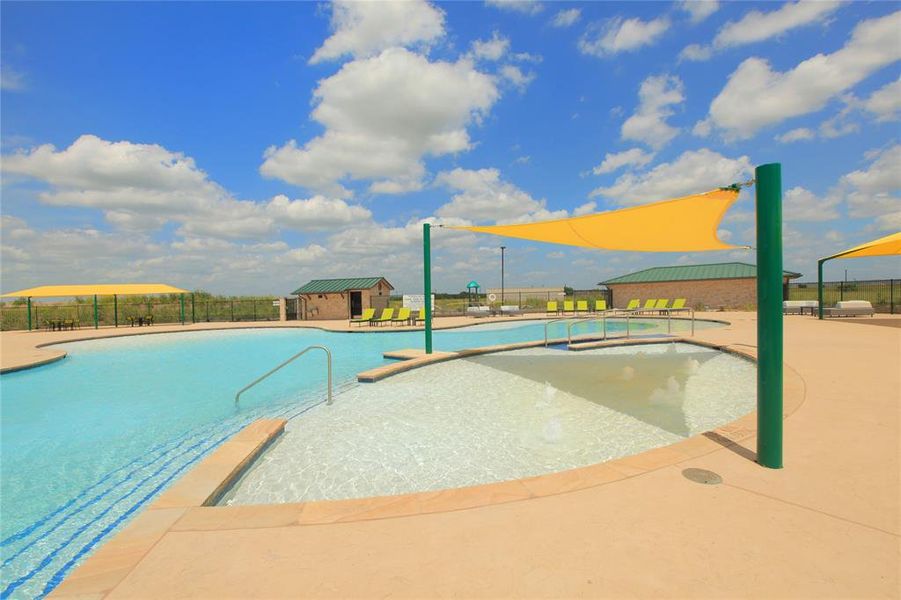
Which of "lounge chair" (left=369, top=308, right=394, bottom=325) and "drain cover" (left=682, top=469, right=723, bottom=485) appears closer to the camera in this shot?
"drain cover" (left=682, top=469, right=723, bottom=485)

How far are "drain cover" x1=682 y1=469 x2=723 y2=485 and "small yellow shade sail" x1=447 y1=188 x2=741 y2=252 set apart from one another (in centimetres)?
395

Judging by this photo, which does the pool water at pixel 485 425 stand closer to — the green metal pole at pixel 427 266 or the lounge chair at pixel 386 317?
the green metal pole at pixel 427 266

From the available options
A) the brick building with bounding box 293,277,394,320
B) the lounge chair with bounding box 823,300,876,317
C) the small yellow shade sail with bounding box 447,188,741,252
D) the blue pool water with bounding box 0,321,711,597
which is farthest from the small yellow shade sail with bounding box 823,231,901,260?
the brick building with bounding box 293,277,394,320

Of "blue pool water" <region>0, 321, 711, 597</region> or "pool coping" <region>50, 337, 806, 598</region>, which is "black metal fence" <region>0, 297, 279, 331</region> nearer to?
"blue pool water" <region>0, 321, 711, 597</region>

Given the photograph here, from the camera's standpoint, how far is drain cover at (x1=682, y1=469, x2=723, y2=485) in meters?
2.94

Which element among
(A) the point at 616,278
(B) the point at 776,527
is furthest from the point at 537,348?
(A) the point at 616,278

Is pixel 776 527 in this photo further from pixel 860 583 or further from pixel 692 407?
pixel 692 407

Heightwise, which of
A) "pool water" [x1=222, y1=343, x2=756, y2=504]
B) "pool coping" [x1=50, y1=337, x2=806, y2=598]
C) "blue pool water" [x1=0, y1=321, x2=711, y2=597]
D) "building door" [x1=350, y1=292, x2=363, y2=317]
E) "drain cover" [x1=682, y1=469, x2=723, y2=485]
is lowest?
"blue pool water" [x1=0, y1=321, x2=711, y2=597]

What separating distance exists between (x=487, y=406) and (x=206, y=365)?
898cm

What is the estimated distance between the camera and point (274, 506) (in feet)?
9.11

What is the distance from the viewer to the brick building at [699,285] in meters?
26.5

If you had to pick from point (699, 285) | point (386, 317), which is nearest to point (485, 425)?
point (386, 317)

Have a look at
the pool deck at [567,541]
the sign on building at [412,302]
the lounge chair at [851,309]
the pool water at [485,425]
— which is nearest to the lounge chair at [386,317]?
the sign on building at [412,302]

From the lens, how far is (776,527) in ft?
7.66
